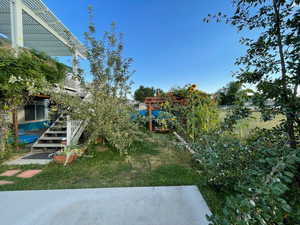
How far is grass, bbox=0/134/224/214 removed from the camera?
2281 mm

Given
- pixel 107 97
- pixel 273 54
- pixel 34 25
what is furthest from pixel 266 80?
pixel 34 25

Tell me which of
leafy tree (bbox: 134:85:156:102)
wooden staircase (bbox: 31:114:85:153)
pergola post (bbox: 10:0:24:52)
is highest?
leafy tree (bbox: 134:85:156:102)

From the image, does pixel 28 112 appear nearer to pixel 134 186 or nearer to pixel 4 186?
pixel 4 186

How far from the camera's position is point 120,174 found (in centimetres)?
271

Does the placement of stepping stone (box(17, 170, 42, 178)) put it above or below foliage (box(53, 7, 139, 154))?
below

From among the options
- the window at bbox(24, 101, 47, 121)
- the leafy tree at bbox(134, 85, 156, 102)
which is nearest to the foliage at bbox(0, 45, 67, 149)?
the window at bbox(24, 101, 47, 121)

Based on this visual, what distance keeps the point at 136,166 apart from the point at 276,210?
265 centimetres

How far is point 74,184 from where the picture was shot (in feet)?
7.66

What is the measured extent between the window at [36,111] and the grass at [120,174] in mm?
5540

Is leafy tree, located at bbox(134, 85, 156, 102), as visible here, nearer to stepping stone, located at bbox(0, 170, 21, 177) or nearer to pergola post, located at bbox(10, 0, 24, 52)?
pergola post, located at bbox(10, 0, 24, 52)

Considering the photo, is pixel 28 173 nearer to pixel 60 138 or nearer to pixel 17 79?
pixel 60 138

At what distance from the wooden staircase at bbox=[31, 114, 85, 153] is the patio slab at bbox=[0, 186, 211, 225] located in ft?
6.79

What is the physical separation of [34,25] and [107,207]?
885 centimetres

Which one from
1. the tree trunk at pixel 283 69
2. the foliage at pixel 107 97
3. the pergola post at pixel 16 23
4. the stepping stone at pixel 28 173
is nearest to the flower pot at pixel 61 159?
the stepping stone at pixel 28 173
